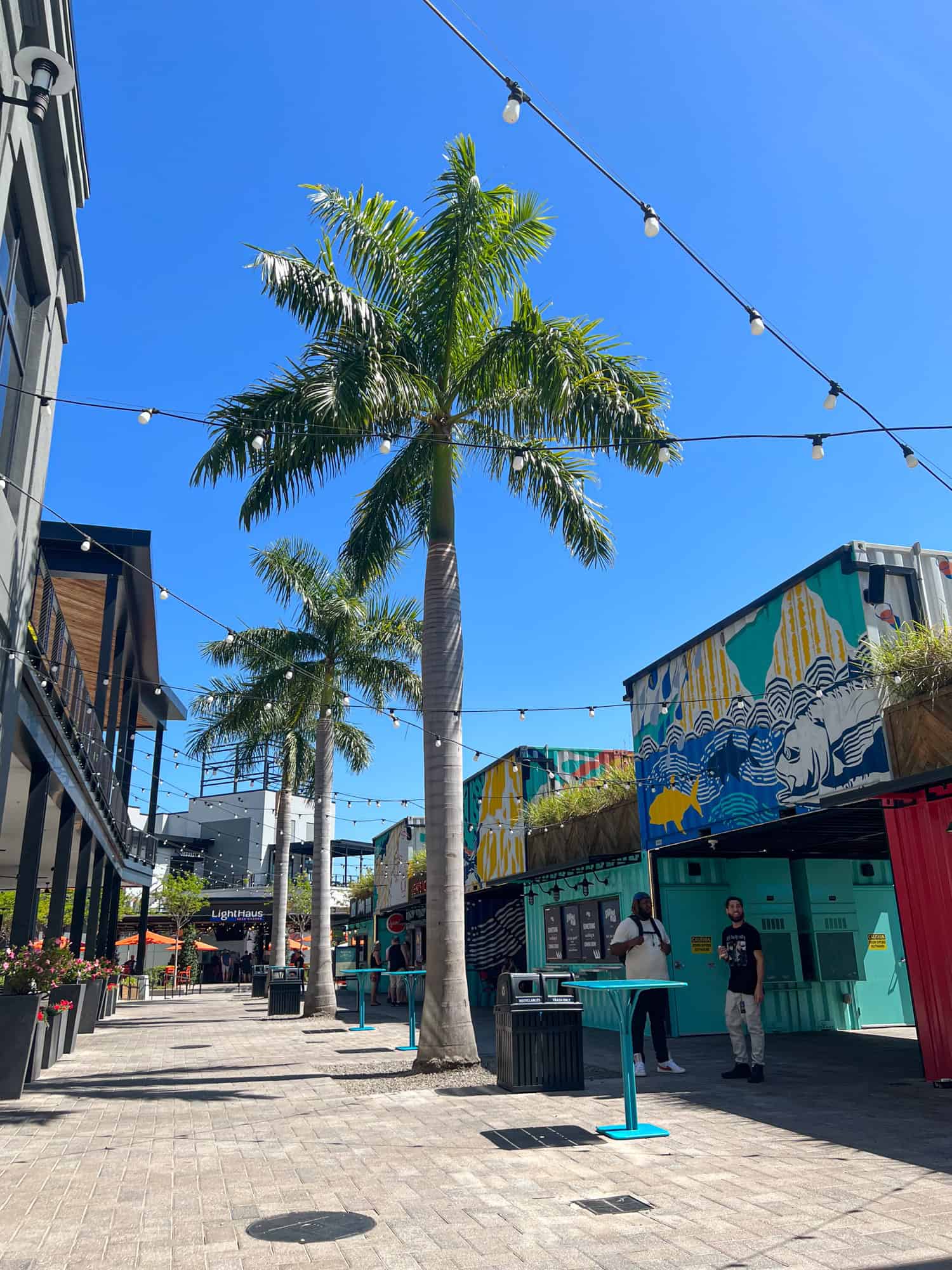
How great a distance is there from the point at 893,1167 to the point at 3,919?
42576 mm

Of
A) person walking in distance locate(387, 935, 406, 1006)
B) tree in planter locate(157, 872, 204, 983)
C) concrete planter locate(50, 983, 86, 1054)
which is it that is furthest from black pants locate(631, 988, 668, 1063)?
tree in planter locate(157, 872, 204, 983)

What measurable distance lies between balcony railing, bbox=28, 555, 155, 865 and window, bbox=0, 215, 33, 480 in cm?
184

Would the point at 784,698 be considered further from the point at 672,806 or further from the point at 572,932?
the point at 572,932

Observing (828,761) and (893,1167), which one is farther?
(828,761)

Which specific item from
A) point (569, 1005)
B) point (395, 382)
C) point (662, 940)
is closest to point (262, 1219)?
point (569, 1005)

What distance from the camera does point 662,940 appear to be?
980 cm

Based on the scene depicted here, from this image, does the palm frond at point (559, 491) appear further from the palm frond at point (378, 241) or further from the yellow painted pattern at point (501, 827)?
the yellow painted pattern at point (501, 827)

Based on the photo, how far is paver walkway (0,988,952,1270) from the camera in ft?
14.5

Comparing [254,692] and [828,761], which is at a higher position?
[254,692]

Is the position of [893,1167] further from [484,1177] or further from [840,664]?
[840,664]

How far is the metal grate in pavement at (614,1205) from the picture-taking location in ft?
→ 16.4

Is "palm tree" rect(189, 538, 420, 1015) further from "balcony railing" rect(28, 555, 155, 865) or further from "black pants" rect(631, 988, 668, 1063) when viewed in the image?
"black pants" rect(631, 988, 668, 1063)

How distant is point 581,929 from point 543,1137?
1053 cm

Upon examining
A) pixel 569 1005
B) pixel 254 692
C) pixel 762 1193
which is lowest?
pixel 762 1193
